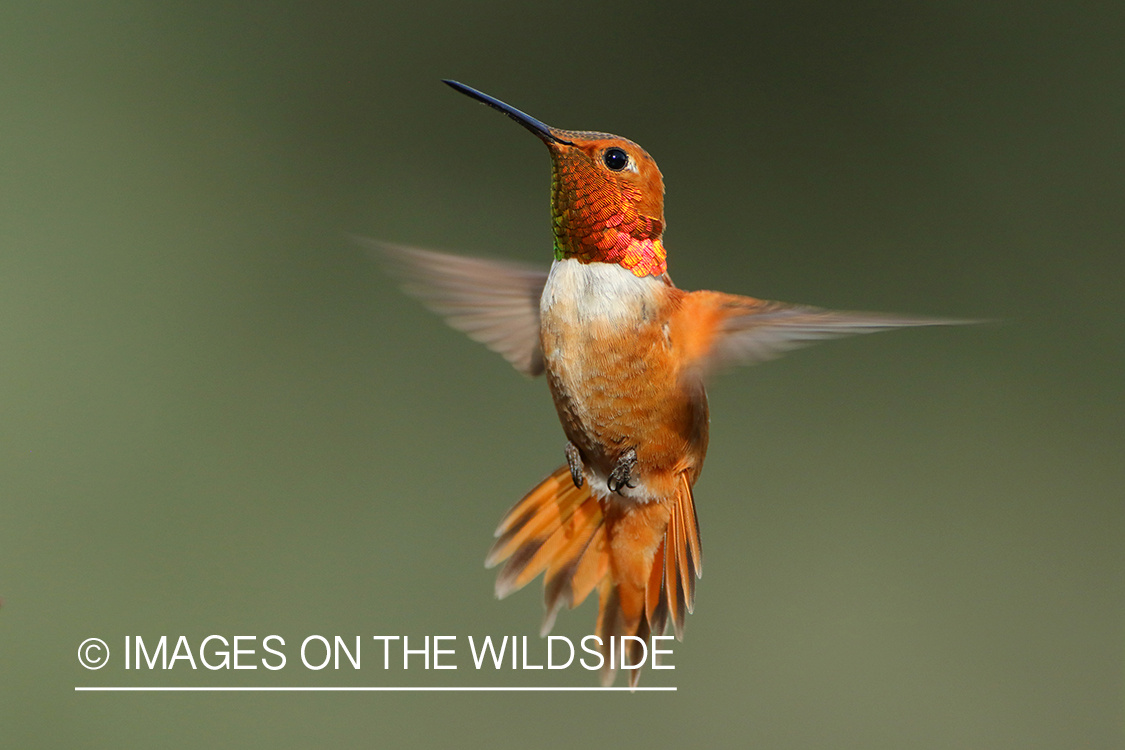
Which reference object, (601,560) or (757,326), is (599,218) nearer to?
(757,326)

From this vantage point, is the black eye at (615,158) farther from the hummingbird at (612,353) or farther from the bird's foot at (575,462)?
the bird's foot at (575,462)

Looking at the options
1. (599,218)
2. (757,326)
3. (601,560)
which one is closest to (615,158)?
(599,218)

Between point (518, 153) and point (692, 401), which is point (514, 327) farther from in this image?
point (518, 153)

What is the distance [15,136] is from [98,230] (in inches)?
6.1

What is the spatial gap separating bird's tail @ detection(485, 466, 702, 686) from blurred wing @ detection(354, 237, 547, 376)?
12 cm

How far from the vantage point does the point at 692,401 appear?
696mm

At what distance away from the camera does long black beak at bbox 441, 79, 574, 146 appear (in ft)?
1.88

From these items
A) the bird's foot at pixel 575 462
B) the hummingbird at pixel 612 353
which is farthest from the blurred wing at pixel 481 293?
the bird's foot at pixel 575 462

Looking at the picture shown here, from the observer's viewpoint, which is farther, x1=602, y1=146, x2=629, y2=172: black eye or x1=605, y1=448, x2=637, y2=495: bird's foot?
x1=605, y1=448, x2=637, y2=495: bird's foot

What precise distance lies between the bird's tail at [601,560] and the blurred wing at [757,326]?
0.20 metres

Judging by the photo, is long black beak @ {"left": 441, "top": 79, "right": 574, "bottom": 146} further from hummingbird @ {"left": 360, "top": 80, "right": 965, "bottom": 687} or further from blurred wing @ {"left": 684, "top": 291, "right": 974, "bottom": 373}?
blurred wing @ {"left": 684, "top": 291, "right": 974, "bottom": 373}

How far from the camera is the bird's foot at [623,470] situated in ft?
2.35

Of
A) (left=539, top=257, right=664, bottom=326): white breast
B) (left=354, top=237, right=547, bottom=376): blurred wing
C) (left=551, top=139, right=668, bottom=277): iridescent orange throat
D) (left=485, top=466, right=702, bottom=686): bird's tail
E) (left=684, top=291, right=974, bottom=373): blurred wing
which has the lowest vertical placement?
(left=485, top=466, right=702, bottom=686): bird's tail

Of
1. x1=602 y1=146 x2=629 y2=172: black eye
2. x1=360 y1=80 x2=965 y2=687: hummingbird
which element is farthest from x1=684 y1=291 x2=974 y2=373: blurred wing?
x1=602 y1=146 x2=629 y2=172: black eye
